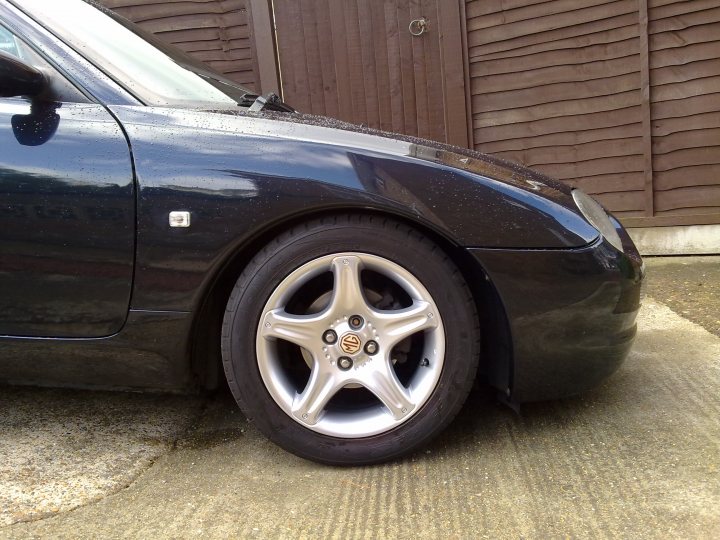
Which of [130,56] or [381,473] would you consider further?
[130,56]

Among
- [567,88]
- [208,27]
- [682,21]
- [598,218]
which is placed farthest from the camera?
[208,27]

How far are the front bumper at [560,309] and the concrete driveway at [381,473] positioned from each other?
0.25 metres

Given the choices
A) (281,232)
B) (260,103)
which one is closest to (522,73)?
(260,103)

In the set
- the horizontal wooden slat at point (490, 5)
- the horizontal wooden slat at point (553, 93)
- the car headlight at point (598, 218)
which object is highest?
the horizontal wooden slat at point (490, 5)

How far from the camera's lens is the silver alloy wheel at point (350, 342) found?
189 cm

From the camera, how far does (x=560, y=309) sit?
187 centimetres

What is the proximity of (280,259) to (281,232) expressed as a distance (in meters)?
0.10

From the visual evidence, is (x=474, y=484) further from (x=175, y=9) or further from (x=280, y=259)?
(x=175, y=9)

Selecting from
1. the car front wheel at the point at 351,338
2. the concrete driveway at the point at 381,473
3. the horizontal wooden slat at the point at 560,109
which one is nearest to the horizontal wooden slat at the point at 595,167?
the horizontal wooden slat at the point at 560,109

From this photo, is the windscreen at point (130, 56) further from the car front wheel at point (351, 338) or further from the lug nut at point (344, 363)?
the lug nut at point (344, 363)

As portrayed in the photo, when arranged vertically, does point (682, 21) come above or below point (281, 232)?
above

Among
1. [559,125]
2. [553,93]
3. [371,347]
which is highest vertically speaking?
[553,93]

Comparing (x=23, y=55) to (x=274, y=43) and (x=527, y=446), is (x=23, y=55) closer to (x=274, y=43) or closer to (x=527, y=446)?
(x=527, y=446)

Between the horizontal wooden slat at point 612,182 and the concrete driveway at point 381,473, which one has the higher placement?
the horizontal wooden slat at point 612,182
